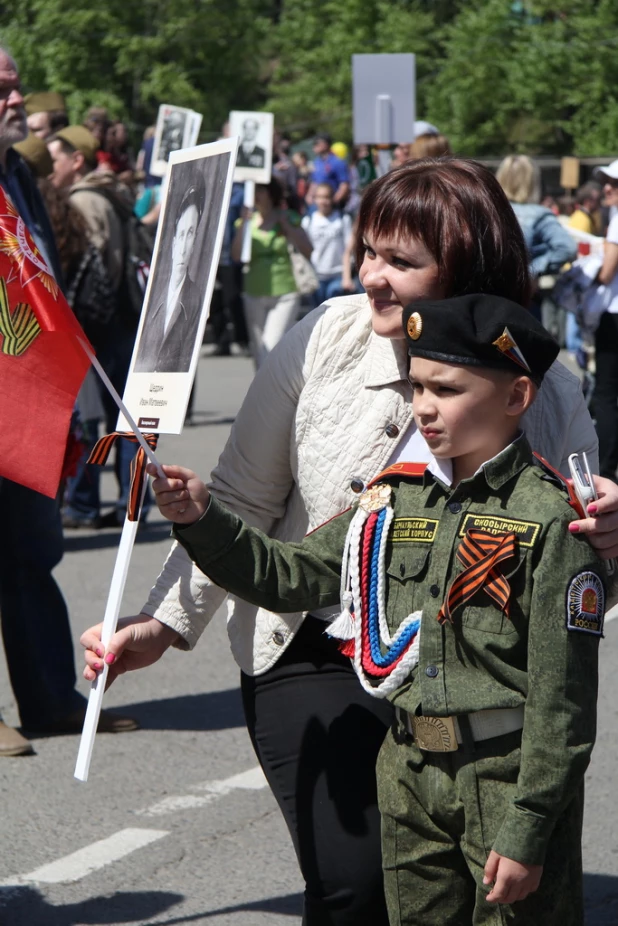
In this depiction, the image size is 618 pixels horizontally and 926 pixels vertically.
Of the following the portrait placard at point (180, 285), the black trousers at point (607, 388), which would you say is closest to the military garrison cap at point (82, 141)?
the black trousers at point (607, 388)

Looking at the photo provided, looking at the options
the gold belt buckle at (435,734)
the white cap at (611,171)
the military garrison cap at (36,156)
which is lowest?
the white cap at (611,171)

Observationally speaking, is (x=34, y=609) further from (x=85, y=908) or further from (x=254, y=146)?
(x=254, y=146)

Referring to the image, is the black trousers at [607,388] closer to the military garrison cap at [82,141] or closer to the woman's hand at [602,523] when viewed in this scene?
the military garrison cap at [82,141]

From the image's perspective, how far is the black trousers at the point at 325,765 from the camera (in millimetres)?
2574

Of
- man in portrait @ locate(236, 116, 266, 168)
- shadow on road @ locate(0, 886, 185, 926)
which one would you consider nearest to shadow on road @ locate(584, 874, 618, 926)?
shadow on road @ locate(0, 886, 185, 926)

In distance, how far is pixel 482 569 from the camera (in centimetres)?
226

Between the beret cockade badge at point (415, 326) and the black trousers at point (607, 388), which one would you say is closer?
the beret cockade badge at point (415, 326)

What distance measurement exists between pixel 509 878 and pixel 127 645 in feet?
2.76

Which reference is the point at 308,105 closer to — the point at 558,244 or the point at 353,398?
the point at 558,244

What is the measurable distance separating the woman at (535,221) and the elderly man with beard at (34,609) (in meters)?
4.83

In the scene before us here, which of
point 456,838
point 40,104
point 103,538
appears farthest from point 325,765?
point 40,104

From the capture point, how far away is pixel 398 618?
95.2 inches

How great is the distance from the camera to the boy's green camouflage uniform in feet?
7.25

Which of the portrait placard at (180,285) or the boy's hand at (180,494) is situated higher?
the portrait placard at (180,285)
